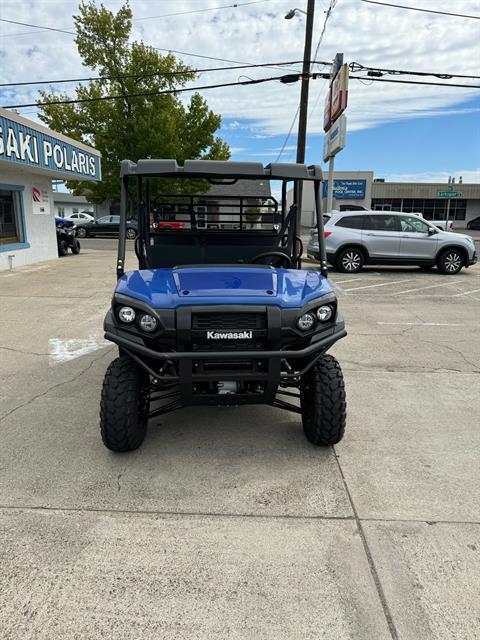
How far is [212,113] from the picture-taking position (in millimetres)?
27516

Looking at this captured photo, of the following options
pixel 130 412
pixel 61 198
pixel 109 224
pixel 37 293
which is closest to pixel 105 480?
pixel 130 412

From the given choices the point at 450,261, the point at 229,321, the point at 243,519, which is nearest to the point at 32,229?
the point at 450,261

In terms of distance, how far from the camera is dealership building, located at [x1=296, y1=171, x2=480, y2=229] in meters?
46.9

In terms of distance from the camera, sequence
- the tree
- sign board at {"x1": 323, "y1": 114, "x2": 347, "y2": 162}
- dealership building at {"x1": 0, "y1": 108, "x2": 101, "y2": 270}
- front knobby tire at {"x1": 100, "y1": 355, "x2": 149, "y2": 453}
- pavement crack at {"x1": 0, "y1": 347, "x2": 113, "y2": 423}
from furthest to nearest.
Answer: the tree, sign board at {"x1": 323, "y1": 114, "x2": 347, "y2": 162}, dealership building at {"x1": 0, "y1": 108, "x2": 101, "y2": 270}, pavement crack at {"x1": 0, "y1": 347, "x2": 113, "y2": 423}, front knobby tire at {"x1": 100, "y1": 355, "x2": 149, "y2": 453}

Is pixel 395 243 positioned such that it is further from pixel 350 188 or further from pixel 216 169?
pixel 350 188

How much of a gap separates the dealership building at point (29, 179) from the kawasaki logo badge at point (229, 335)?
10.3 metres

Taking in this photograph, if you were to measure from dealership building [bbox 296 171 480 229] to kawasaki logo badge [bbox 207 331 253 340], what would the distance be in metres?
42.5

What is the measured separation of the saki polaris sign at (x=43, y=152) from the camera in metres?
11.4

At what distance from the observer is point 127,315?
10.4 ft

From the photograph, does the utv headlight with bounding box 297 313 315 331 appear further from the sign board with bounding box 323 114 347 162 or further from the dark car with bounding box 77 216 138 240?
the dark car with bounding box 77 216 138 240

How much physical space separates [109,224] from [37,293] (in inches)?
757

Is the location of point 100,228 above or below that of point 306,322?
below

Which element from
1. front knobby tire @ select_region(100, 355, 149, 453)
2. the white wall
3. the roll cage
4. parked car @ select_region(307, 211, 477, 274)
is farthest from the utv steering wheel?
the white wall

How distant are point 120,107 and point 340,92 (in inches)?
618
